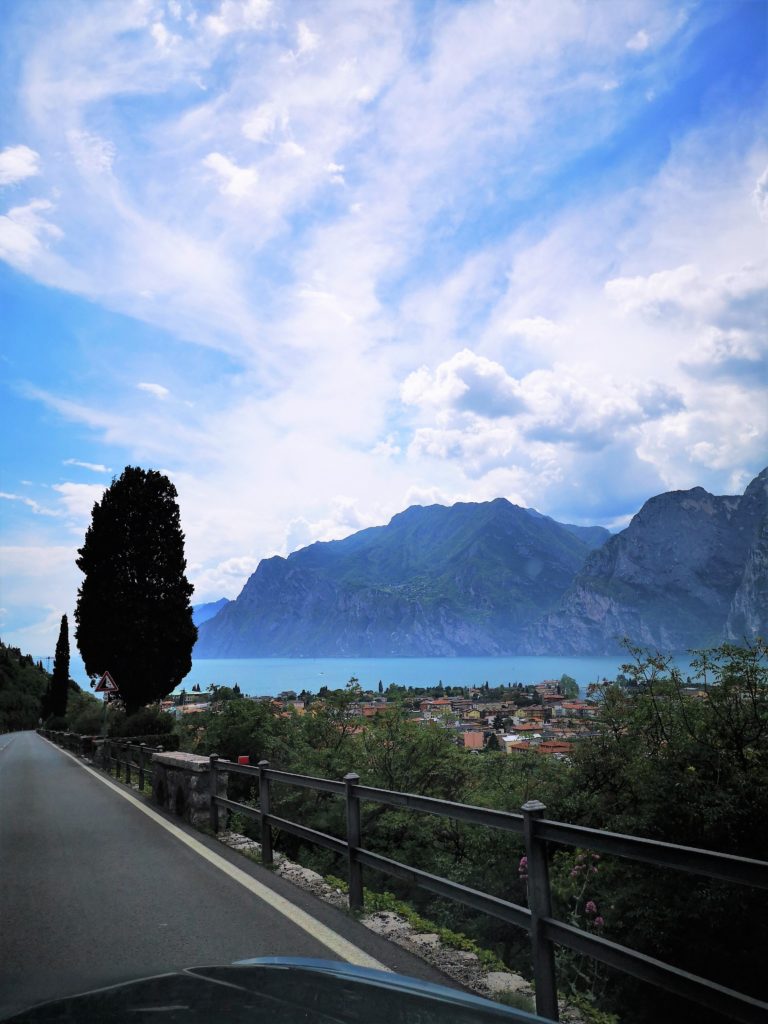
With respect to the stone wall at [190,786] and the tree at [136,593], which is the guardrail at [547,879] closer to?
the stone wall at [190,786]

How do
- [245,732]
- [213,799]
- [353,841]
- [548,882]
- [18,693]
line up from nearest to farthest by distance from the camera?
[548,882], [353,841], [213,799], [245,732], [18,693]

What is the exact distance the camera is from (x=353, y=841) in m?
5.50

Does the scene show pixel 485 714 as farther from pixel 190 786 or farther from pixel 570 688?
pixel 570 688

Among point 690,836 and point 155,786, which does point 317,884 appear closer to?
point 690,836

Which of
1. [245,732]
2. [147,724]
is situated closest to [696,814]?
[245,732]

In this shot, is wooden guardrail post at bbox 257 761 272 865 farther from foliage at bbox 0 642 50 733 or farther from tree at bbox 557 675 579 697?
foliage at bbox 0 642 50 733

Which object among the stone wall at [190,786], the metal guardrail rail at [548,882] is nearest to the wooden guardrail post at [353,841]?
the metal guardrail rail at [548,882]

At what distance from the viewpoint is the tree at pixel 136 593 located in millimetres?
31359

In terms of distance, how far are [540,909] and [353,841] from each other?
2.34m

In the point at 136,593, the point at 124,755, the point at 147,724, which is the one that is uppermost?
the point at 136,593

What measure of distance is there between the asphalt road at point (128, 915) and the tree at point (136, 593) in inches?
865

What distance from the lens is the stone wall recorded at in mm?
9859

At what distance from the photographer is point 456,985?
4.02 meters

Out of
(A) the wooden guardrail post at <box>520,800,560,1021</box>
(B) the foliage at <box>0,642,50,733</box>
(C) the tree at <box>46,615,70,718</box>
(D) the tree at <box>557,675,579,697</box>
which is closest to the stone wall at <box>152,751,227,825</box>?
(D) the tree at <box>557,675,579,697</box>
